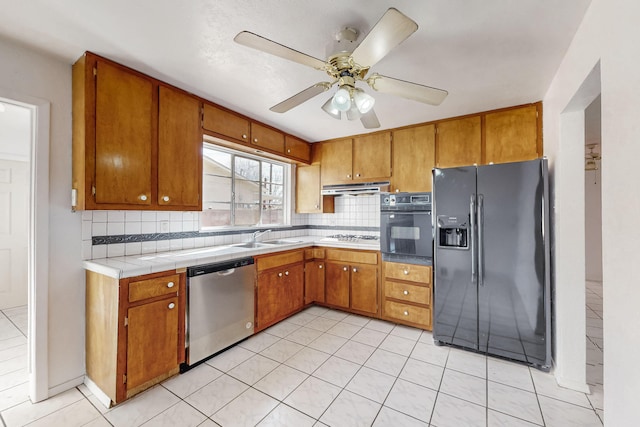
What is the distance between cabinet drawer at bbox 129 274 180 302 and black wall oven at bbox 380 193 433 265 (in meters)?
2.09

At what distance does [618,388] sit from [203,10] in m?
2.48

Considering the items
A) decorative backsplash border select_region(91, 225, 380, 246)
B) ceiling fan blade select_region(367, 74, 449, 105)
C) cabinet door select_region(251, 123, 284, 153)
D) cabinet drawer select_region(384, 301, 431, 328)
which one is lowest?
cabinet drawer select_region(384, 301, 431, 328)

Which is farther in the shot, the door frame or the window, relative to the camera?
the window

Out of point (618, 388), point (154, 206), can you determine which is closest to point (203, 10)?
point (154, 206)

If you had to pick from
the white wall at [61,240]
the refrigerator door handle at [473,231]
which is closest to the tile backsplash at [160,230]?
the white wall at [61,240]

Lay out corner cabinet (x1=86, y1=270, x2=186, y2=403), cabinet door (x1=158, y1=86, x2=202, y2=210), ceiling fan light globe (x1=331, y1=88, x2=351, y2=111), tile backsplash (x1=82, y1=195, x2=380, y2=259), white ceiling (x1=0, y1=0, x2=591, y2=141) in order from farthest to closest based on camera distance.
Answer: cabinet door (x1=158, y1=86, x2=202, y2=210), tile backsplash (x1=82, y1=195, x2=380, y2=259), corner cabinet (x1=86, y1=270, x2=186, y2=403), ceiling fan light globe (x1=331, y1=88, x2=351, y2=111), white ceiling (x1=0, y1=0, x2=591, y2=141)

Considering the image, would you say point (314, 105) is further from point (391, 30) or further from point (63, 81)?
point (63, 81)

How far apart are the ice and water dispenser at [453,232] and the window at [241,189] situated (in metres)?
2.26

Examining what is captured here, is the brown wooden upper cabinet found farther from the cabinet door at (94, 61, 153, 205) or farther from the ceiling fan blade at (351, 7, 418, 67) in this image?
the cabinet door at (94, 61, 153, 205)

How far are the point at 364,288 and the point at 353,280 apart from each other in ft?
0.53

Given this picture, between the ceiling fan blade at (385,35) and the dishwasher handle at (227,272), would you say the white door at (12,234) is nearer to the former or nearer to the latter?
the dishwasher handle at (227,272)

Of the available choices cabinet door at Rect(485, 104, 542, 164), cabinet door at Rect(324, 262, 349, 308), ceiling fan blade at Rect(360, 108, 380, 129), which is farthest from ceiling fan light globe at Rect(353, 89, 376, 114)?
cabinet door at Rect(324, 262, 349, 308)

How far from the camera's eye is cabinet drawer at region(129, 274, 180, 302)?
71.7 inches

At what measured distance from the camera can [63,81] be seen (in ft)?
6.38
